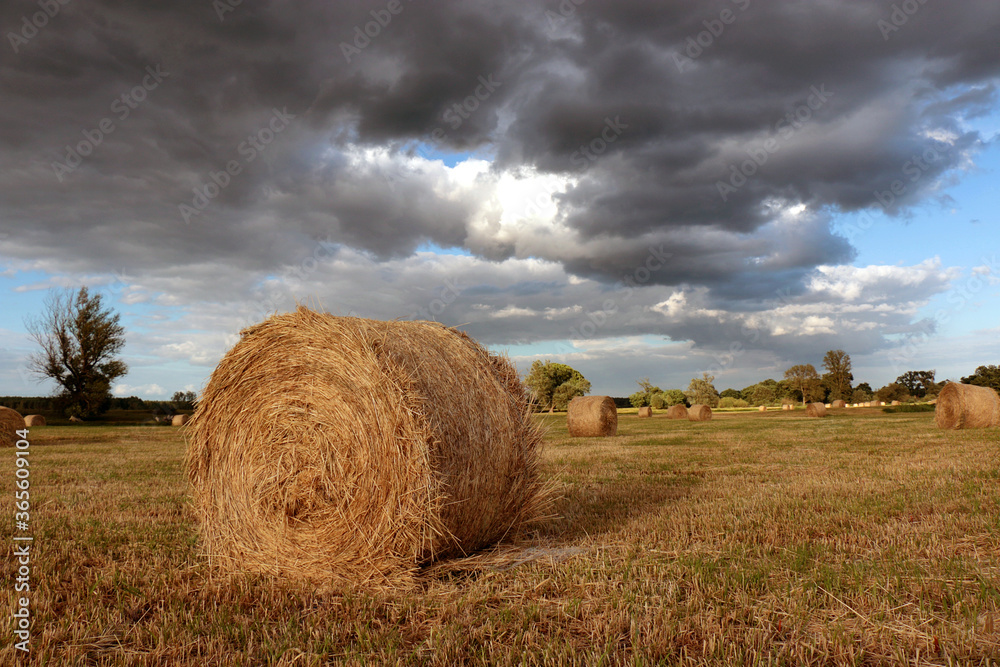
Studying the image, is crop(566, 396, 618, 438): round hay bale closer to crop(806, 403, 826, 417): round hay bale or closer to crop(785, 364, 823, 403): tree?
crop(806, 403, 826, 417): round hay bale

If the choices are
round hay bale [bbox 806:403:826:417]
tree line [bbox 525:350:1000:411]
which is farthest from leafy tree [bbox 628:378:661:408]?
round hay bale [bbox 806:403:826:417]

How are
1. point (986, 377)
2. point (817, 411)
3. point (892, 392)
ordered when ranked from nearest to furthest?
point (817, 411), point (986, 377), point (892, 392)

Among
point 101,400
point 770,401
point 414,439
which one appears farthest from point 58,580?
point 770,401

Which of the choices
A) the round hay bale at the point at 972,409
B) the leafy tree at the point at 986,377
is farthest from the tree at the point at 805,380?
the round hay bale at the point at 972,409

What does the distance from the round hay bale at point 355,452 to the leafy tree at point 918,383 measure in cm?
7728

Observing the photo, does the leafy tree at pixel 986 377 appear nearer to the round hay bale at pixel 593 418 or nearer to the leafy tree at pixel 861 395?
the leafy tree at pixel 861 395

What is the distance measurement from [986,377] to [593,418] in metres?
44.6

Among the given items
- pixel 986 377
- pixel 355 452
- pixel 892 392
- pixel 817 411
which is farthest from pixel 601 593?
pixel 892 392

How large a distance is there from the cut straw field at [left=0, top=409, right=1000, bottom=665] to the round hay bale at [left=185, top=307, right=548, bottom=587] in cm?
32

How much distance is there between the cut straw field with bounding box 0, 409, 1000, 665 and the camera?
349 cm

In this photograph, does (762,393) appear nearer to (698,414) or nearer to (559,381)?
(559,381)

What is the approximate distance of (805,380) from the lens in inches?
3068

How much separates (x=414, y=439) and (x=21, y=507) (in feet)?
19.7

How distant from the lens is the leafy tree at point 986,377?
47441 mm
